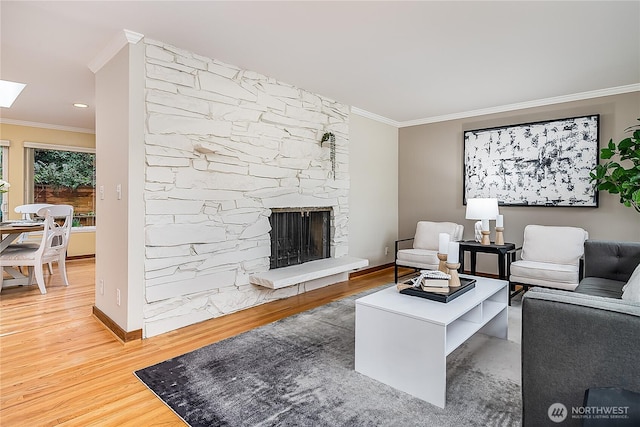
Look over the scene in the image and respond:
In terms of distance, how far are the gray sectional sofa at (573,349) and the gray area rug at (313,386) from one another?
480 millimetres

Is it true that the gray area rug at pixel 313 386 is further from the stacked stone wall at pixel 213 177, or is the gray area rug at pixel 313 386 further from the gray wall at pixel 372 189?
the gray wall at pixel 372 189

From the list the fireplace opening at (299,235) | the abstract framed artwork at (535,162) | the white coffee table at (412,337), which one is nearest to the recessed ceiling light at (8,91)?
the fireplace opening at (299,235)

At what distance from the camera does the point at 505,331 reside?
2771 mm

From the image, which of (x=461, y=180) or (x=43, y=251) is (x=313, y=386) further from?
(x=461, y=180)

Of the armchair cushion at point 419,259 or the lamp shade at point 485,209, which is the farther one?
the armchair cushion at point 419,259

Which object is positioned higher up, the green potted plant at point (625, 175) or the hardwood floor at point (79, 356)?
the green potted plant at point (625, 175)

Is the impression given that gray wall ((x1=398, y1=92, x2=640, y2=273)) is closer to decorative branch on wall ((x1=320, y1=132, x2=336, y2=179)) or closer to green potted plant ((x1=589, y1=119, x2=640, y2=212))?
green potted plant ((x1=589, y1=119, x2=640, y2=212))

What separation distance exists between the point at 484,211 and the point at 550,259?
0.83 m

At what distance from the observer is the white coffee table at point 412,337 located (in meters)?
1.89

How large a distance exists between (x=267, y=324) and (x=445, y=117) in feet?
13.0

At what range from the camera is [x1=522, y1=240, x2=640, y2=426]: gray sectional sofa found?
47.9 inches

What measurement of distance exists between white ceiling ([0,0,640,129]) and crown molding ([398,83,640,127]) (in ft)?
0.13

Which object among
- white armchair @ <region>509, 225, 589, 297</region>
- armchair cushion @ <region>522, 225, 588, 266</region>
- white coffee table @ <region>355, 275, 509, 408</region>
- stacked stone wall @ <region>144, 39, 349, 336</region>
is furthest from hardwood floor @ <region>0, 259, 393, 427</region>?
armchair cushion @ <region>522, 225, 588, 266</region>

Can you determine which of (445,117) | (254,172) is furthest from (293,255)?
(445,117)
